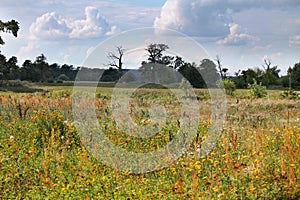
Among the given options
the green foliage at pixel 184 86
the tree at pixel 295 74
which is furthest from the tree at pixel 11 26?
the tree at pixel 295 74

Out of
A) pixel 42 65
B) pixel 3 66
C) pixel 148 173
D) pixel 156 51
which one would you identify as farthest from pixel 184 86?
pixel 42 65

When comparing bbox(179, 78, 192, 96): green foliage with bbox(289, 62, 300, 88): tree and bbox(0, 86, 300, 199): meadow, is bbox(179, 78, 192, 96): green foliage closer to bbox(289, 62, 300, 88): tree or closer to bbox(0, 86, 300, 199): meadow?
bbox(0, 86, 300, 199): meadow

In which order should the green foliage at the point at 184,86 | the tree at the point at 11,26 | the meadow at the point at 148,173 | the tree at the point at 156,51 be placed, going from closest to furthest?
the meadow at the point at 148,173
the tree at the point at 156,51
the green foliage at the point at 184,86
the tree at the point at 11,26

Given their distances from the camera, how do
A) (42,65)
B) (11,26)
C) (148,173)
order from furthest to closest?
(42,65)
(11,26)
(148,173)

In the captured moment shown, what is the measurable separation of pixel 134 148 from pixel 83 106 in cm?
460

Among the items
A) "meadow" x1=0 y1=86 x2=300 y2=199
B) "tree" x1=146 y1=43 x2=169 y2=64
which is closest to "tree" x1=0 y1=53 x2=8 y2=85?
"tree" x1=146 y1=43 x2=169 y2=64

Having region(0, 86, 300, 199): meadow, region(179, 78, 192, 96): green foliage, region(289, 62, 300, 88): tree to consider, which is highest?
region(289, 62, 300, 88): tree

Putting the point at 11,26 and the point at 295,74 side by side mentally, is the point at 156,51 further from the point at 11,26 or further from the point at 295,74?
the point at 295,74

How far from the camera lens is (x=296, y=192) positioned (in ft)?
15.9

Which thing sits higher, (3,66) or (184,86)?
(3,66)

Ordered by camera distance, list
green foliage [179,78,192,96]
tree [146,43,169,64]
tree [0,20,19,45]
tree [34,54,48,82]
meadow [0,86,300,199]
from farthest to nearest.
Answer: tree [34,54,48,82], tree [0,20,19,45], green foliage [179,78,192,96], tree [146,43,169,64], meadow [0,86,300,199]

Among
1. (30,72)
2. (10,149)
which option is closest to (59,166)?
(10,149)

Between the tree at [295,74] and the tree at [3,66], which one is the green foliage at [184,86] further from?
the tree at [295,74]

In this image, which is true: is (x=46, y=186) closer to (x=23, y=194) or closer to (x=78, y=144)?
(x=23, y=194)
